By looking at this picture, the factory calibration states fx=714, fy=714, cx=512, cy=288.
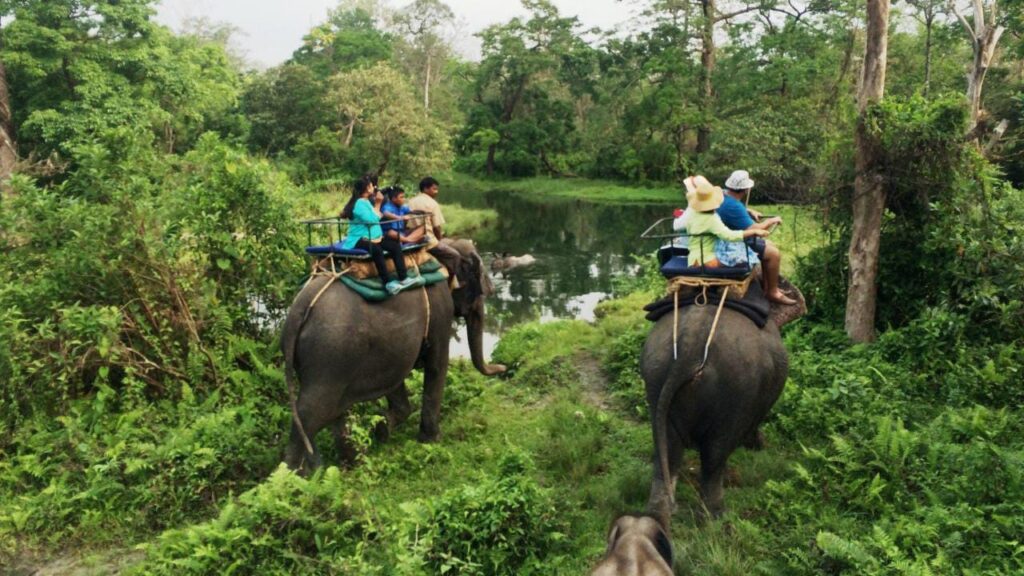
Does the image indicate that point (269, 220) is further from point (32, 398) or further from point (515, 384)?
point (515, 384)

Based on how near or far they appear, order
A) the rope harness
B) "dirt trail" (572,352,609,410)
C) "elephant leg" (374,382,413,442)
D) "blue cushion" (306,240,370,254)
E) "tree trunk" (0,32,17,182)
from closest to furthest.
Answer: the rope harness < "blue cushion" (306,240,370,254) < "elephant leg" (374,382,413,442) < "dirt trail" (572,352,609,410) < "tree trunk" (0,32,17,182)

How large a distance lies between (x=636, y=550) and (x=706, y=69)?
119 feet

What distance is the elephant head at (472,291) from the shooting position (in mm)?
6828

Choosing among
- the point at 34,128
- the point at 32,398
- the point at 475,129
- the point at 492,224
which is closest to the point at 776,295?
the point at 32,398

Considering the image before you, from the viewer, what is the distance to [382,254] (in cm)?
566

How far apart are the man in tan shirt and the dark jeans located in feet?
2.38

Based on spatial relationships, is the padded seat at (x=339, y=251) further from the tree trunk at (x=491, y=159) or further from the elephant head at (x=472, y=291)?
the tree trunk at (x=491, y=159)

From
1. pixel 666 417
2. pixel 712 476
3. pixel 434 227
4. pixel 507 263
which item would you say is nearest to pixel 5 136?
pixel 434 227

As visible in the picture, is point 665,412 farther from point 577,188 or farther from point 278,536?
point 577,188

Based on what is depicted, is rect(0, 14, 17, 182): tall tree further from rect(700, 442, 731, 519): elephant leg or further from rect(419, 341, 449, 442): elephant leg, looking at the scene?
rect(700, 442, 731, 519): elephant leg

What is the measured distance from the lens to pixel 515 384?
8617 mm

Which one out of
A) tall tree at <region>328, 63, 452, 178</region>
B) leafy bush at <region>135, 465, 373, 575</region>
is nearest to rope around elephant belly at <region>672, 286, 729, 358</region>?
leafy bush at <region>135, 465, 373, 575</region>

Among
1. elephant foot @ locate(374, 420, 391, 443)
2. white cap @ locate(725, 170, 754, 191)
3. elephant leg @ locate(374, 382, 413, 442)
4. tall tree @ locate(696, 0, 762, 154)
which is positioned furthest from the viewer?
tall tree @ locate(696, 0, 762, 154)

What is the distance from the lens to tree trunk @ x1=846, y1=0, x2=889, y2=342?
7277 mm
